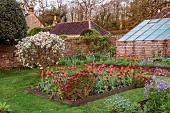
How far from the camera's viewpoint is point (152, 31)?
14391 millimetres

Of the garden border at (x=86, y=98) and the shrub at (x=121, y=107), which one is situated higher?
the shrub at (x=121, y=107)

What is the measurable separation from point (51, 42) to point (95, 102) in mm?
3950

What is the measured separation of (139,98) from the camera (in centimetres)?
595

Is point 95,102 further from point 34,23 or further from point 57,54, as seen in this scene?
point 34,23

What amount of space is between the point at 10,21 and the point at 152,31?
8233 millimetres

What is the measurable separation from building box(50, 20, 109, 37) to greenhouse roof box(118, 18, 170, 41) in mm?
11546

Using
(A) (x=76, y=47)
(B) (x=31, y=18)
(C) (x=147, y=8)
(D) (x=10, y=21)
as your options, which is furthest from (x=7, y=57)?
(B) (x=31, y=18)

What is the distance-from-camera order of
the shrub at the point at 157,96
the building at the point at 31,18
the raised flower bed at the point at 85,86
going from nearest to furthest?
the shrub at the point at 157,96, the raised flower bed at the point at 85,86, the building at the point at 31,18

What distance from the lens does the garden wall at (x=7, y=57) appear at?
12127mm

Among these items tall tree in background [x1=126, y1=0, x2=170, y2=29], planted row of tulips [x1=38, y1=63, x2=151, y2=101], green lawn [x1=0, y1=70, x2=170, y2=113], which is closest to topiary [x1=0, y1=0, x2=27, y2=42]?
green lawn [x1=0, y1=70, x2=170, y2=113]

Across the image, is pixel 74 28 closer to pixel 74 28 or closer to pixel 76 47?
pixel 74 28

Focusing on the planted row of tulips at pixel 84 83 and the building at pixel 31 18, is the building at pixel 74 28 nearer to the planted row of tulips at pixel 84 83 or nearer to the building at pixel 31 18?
the building at pixel 31 18

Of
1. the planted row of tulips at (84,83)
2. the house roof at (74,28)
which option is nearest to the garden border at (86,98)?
the planted row of tulips at (84,83)

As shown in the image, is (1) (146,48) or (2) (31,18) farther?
(2) (31,18)
